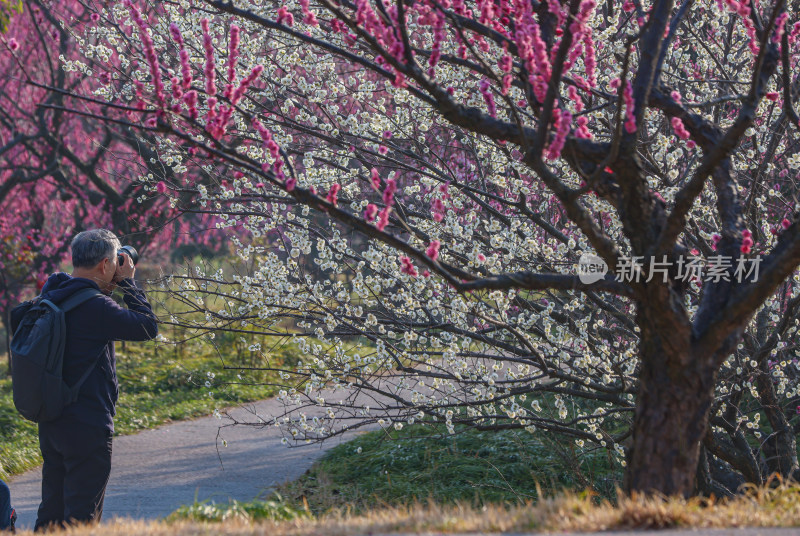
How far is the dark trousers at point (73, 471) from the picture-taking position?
14.4ft

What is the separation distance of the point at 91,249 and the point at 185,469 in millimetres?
3246

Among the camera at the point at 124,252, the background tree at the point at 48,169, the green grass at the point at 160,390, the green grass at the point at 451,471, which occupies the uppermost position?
the background tree at the point at 48,169

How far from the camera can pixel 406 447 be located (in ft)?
25.4

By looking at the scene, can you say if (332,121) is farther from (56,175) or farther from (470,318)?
(56,175)

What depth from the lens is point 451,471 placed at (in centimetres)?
684

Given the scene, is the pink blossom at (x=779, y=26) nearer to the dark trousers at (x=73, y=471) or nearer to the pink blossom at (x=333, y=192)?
the pink blossom at (x=333, y=192)

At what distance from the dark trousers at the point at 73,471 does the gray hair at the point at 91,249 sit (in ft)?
2.99

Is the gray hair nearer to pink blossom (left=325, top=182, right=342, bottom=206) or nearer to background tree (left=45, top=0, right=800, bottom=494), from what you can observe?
background tree (left=45, top=0, right=800, bottom=494)

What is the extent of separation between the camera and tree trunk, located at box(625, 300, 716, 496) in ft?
11.7

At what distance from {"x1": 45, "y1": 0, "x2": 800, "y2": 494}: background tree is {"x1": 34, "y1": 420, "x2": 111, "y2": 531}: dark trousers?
5.41 feet

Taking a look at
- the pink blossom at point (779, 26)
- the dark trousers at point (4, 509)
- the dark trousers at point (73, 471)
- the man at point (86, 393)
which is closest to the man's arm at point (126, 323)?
the man at point (86, 393)

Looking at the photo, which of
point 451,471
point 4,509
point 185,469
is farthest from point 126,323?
point 451,471

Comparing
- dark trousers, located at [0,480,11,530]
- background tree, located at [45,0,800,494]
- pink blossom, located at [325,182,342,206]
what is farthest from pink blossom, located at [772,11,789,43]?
dark trousers, located at [0,480,11,530]

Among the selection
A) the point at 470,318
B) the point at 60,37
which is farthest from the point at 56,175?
the point at 470,318
